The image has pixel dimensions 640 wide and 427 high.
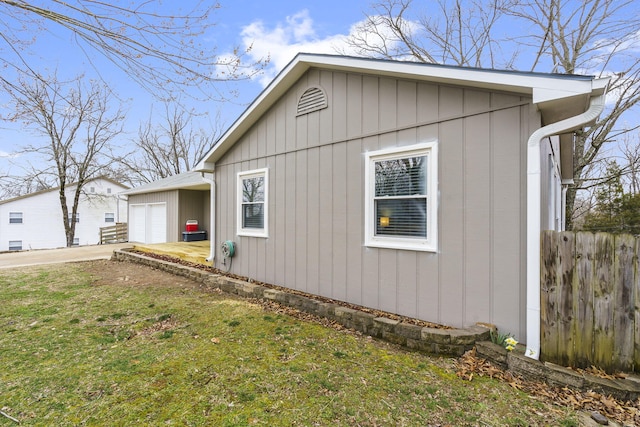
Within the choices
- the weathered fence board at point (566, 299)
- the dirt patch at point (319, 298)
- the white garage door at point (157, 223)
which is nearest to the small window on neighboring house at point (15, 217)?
the white garage door at point (157, 223)

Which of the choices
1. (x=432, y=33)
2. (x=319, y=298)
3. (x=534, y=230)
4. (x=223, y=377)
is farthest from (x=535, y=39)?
(x=223, y=377)

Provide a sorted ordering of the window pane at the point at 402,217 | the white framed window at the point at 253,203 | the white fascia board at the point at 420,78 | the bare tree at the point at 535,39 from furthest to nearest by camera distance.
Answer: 1. the bare tree at the point at 535,39
2. the white framed window at the point at 253,203
3. the window pane at the point at 402,217
4. the white fascia board at the point at 420,78

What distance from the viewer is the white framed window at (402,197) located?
13.3 feet

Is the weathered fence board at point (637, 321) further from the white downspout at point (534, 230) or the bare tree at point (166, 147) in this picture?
the bare tree at point (166, 147)

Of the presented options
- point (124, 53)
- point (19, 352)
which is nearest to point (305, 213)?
point (124, 53)

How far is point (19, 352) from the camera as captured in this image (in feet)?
11.6

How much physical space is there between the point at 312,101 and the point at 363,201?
7.17 feet

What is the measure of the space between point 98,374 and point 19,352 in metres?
1.39

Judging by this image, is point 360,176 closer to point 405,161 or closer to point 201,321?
point 405,161

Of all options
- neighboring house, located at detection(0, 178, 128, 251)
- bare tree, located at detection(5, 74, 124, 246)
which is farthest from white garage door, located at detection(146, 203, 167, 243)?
neighboring house, located at detection(0, 178, 128, 251)

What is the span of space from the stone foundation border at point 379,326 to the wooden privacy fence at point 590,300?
694mm

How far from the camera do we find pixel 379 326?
398cm

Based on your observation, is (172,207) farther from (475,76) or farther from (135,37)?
(475,76)

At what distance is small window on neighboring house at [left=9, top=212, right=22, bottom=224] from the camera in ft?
67.1
